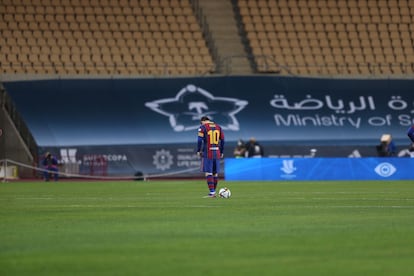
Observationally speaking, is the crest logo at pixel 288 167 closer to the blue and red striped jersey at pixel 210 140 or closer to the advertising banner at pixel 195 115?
the advertising banner at pixel 195 115

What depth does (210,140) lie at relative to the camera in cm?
2831

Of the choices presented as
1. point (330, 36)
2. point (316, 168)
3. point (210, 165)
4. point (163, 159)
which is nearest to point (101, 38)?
point (163, 159)

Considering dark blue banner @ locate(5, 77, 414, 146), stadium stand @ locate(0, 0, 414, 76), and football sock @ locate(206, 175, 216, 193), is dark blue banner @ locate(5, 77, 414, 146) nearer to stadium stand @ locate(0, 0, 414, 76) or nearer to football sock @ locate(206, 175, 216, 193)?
stadium stand @ locate(0, 0, 414, 76)

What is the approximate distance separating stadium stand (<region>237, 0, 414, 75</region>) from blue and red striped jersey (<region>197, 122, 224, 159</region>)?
841 inches

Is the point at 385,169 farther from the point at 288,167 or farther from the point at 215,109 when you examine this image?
the point at 215,109

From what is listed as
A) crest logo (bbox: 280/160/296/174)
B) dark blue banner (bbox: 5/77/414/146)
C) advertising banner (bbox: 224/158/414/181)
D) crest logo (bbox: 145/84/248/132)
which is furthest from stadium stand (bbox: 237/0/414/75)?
advertising banner (bbox: 224/158/414/181)

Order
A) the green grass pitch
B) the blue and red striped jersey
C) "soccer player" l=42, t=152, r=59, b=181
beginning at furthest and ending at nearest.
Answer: "soccer player" l=42, t=152, r=59, b=181, the blue and red striped jersey, the green grass pitch

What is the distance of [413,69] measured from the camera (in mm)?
51125

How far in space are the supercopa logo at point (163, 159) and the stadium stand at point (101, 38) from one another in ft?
13.9

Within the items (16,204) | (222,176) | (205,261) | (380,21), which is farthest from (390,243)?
(380,21)

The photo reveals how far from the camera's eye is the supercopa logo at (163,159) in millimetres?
46312

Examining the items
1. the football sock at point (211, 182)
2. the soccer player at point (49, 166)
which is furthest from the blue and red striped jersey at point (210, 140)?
the soccer player at point (49, 166)

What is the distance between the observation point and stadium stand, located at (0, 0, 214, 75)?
158 ft

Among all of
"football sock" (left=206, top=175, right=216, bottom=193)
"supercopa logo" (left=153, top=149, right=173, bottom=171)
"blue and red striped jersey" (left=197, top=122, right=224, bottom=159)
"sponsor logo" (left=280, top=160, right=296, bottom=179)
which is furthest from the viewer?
"supercopa logo" (left=153, top=149, right=173, bottom=171)
